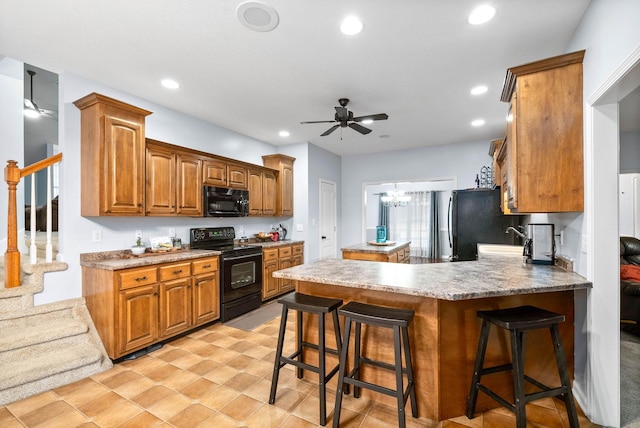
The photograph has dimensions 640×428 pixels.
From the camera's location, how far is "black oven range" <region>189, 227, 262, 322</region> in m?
3.74

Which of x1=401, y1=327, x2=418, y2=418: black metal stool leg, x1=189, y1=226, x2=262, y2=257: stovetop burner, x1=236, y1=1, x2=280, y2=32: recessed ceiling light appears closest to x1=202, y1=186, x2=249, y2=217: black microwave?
x1=189, y1=226, x2=262, y2=257: stovetop burner

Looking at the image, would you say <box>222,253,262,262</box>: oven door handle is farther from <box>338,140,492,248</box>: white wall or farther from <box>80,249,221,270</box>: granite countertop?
<box>338,140,492,248</box>: white wall

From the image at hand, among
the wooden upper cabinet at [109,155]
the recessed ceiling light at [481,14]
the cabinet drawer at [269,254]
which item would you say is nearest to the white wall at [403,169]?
the cabinet drawer at [269,254]

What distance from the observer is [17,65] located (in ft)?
10.7

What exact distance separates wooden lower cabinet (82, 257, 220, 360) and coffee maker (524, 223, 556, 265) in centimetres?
341

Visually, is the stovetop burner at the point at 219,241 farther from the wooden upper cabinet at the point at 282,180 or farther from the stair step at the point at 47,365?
the stair step at the point at 47,365

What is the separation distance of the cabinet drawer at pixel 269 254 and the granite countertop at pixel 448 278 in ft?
6.75

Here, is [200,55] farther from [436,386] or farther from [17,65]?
[436,386]

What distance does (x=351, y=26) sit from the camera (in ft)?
7.15

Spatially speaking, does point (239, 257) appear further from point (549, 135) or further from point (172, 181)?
point (549, 135)

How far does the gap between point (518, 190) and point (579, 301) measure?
2.88 feet

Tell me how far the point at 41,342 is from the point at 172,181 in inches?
75.5

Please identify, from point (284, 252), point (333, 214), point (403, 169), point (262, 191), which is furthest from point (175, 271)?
point (403, 169)

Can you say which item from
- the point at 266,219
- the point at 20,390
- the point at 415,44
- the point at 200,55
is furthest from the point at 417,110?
the point at 20,390
